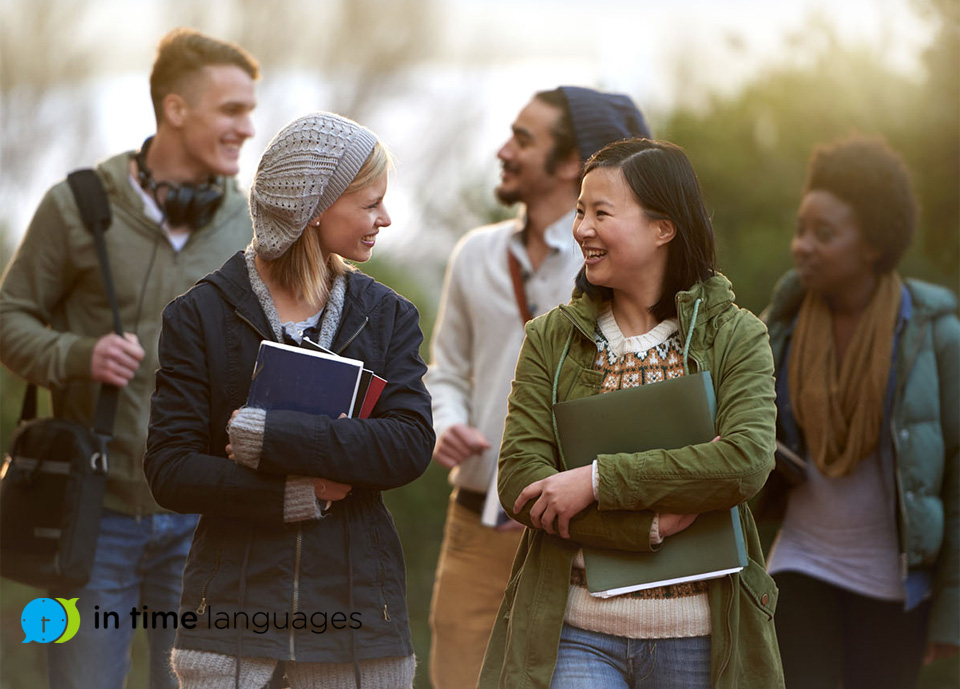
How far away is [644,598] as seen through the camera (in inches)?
112

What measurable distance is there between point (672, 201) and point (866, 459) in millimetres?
1890

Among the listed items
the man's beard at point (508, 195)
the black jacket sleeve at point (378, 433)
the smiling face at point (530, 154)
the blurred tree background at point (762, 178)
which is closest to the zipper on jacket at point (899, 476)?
the blurred tree background at point (762, 178)

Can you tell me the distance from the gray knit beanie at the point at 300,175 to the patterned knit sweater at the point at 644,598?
82 centimetres

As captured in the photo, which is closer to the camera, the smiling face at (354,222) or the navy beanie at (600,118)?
the smiling face at (354,222)

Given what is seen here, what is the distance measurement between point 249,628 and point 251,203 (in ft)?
3.51

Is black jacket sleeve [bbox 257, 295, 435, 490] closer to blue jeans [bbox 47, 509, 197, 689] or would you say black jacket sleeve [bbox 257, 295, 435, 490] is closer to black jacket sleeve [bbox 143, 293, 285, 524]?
black jacket sleeve [bbox 143, 293, 285, 524]

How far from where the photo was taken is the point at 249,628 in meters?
2.73

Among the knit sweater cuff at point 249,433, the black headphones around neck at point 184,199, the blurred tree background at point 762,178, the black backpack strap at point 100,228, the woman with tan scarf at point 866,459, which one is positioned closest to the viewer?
the knit sweater cuff at point 249,433

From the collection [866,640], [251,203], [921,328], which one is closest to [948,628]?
[866,640]

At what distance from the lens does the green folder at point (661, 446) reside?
110 inches

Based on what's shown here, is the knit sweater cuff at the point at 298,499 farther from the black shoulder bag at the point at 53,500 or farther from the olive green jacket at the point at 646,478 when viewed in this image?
the black shoulder bag at the point at 53,500

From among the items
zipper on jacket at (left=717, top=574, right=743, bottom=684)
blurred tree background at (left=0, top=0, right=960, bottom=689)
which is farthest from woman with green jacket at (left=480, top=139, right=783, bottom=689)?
blurred tree background at (left=0, top=0, right=960, bottom=689)

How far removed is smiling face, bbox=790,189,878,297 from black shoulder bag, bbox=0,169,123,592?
106 inches

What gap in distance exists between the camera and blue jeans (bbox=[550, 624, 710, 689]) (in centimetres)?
281
